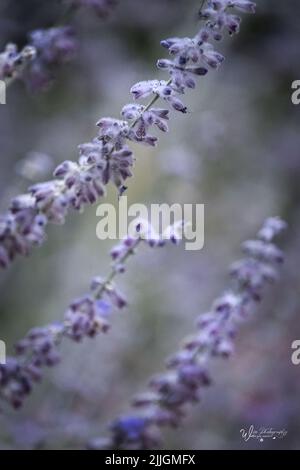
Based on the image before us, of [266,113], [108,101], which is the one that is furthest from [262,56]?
[108,101]

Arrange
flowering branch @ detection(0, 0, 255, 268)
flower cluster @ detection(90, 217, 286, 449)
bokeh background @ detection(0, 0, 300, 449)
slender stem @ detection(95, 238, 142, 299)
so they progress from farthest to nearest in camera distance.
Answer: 1. bokeh background @ detection(0, 0, 300, 449)
2. flower cluster @ detection(90, 217, 286, 449)
3. slender stem @ detection(95, 238, 142, 299)
4. flowering branch @ detection(0, 0, 255, 268)

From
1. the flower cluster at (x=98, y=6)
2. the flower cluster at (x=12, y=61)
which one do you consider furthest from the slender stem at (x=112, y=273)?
the flower cluster at (x=98, y=6)

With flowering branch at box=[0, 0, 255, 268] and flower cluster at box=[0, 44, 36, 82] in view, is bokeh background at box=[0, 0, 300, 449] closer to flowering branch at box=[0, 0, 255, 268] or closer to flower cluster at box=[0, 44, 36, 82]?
flower cluster at box=[0, 44, 36, 82]

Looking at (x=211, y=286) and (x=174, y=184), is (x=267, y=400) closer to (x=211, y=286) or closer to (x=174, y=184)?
(x=211, y=286)

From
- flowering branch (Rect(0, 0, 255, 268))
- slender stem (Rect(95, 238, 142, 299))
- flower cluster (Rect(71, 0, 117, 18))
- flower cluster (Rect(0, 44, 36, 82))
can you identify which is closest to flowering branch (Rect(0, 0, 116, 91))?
flower cluster (Rect(71, 0, 117, 18))

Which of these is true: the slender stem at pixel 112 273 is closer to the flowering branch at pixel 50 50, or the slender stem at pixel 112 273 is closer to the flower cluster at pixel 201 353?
the flower cluster at pixel 201 353
